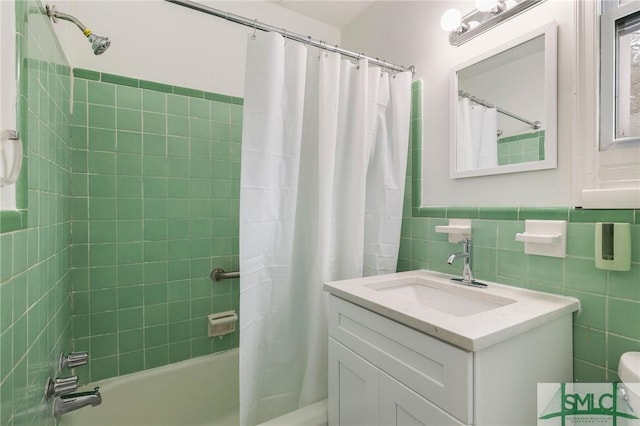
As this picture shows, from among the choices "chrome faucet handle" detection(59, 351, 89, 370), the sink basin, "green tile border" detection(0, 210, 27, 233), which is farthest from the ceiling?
"chrome faucet handle" detection(59, 351, 89, 370)

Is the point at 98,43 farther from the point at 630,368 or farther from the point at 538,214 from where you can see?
the point at 630,368

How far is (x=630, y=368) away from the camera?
0.70 m

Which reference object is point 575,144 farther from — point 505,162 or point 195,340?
point 195,340

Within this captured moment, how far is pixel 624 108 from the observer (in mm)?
859

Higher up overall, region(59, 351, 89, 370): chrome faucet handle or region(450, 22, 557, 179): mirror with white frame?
region(450, 22, 557, 179): mirror with white frame

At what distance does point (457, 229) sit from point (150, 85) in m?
1.73

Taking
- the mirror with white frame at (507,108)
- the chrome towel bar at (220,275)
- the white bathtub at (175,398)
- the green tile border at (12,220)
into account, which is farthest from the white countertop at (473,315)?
the green tile border at (12,220)

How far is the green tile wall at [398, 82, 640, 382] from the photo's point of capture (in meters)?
0.83

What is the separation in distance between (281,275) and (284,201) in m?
0.32

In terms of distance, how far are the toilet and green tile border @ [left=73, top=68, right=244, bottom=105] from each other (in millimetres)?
2001

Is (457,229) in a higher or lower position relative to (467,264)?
higher

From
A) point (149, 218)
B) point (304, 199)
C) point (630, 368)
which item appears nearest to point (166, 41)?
point (149, 218)

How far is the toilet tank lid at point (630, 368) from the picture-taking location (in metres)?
0.68

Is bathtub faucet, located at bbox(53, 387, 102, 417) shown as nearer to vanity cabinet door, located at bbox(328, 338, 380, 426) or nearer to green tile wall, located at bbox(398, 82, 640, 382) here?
vanity cabinet door, located at bbox(328, 338, 380, 426)
